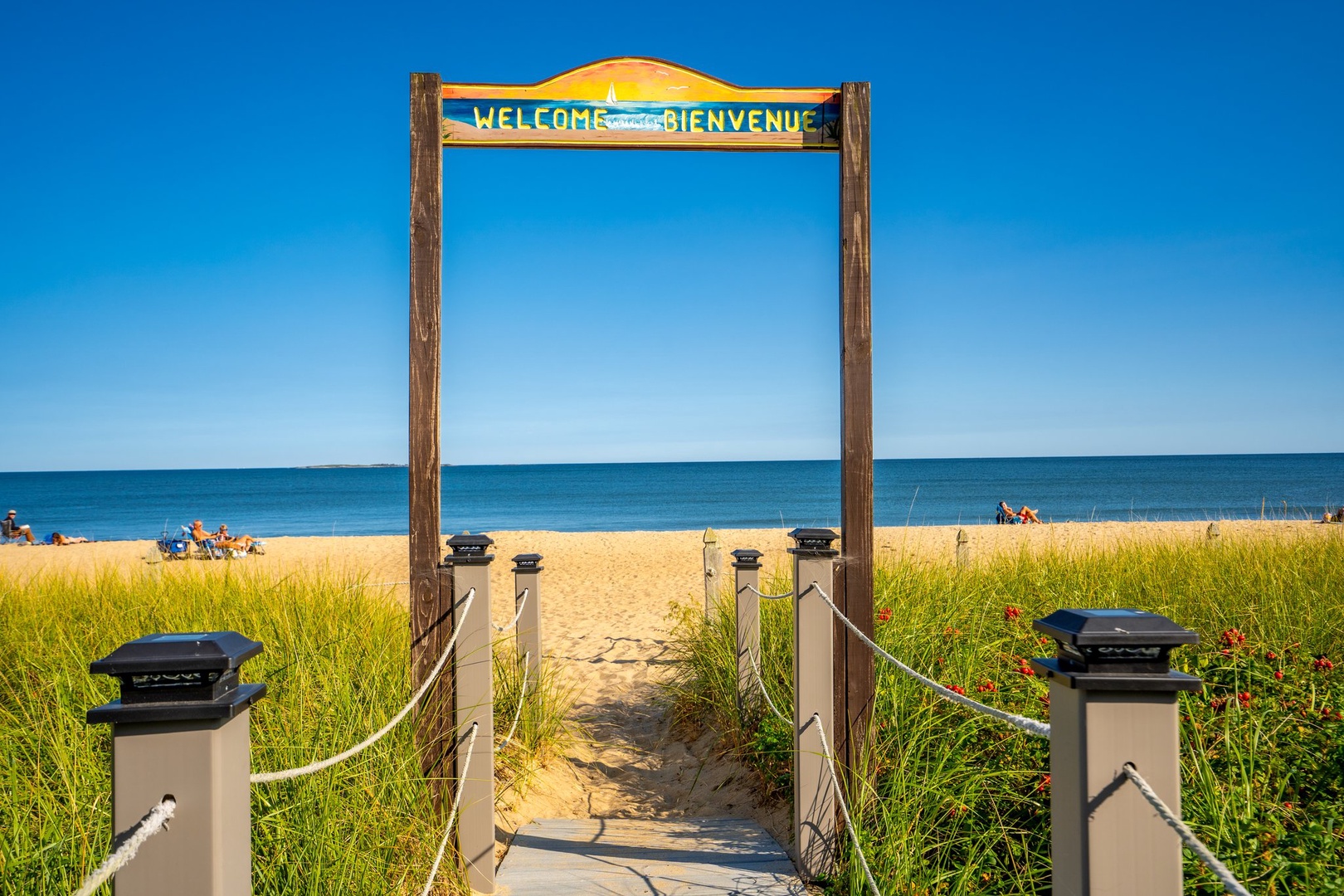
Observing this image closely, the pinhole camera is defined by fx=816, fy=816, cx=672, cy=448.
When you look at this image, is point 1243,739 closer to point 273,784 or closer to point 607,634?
point 273,784

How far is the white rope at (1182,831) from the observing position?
1149 millimetres

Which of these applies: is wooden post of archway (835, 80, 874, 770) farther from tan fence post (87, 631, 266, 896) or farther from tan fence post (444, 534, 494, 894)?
tan fence post (87, 631, 266, 896)

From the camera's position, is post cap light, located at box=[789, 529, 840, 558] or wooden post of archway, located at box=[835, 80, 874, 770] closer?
post cap light, located at box=[789, 529, 840, 558]

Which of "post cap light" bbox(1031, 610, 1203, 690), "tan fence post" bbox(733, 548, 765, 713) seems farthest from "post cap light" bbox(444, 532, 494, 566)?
"post cap light" bbox(1031, 610, 1203, 690)

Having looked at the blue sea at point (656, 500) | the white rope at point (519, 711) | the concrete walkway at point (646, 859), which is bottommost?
the blue sea at point (656, 500)

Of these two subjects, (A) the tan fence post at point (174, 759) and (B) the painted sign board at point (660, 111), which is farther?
(B) the painted sign board at point (660, 111)

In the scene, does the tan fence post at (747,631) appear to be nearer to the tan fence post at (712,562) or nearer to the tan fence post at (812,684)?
the tan fence post at (812,684)

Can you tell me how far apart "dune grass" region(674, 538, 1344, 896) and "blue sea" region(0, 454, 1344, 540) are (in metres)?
20.6

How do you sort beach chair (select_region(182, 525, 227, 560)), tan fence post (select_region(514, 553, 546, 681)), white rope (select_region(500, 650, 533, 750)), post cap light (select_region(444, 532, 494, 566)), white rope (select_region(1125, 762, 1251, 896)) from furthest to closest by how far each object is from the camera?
1. beach chair (select_region(182, 525, 227, 560))
2. tan fence post (select_region(514, 553, 546, 681))
3. white rope (select_region(500, 650, 533, 750))
4. post cap light (select_region(444, 532, 494, 566))
5. white rope (select_region(1125, 762, 1251, 896))

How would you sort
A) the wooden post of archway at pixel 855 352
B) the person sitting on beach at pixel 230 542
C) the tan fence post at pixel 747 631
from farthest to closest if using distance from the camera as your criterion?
the person sitting on beach at pixel 230 542 → the tan fence post at pixel 747 631 → the wooden post of archway at pixel 855 352

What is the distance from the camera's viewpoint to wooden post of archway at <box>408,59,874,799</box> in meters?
3.67

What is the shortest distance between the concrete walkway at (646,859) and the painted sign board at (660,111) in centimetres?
334

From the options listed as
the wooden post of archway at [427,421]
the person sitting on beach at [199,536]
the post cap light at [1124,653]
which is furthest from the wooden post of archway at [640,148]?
the person sitting on beach at [199,536]

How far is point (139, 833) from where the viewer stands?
1296 millimetres
